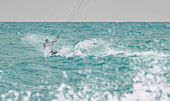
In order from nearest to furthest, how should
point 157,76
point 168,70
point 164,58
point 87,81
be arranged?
point 87,81 → point 157,76 → point 168,70 → point 164,58

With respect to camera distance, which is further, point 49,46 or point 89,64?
point 49,46

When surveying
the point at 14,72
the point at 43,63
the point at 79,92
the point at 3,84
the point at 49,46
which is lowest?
the point at 79,92

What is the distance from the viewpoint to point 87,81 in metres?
10.2

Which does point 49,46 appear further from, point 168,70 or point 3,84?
point 168,70

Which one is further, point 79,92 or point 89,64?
point 89,64

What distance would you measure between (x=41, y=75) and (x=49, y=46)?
183 inches

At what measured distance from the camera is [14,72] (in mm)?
11984

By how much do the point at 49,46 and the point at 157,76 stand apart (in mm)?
7659

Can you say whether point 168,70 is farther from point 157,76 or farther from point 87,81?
point 87,81

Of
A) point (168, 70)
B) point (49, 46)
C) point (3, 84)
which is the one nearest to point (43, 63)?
point (49, 46)

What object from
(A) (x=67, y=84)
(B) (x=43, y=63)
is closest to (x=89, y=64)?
(B) (x=43, y=63)

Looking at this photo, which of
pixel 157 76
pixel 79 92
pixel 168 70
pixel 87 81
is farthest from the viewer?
pixel 168 70

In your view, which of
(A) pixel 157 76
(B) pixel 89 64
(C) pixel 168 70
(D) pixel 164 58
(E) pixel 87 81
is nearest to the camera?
(E) pixel 87 81

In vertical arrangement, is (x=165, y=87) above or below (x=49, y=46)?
below
